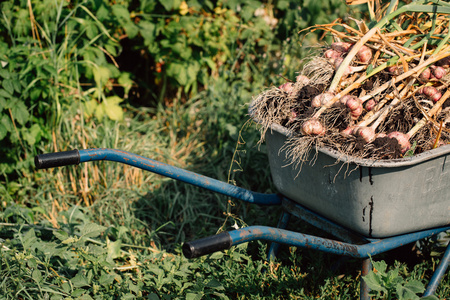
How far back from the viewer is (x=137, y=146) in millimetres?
2934

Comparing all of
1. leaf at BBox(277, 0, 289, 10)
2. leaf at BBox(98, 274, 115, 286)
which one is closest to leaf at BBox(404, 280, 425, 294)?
leaf at BBox(98, 274, 115, 286)

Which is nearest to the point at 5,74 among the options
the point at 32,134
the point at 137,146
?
the point at 32,134

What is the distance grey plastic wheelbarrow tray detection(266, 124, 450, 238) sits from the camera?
5.03 ft

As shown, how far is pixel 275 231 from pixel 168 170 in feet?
1.73

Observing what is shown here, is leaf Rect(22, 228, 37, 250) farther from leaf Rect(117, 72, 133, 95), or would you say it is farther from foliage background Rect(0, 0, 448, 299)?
leaf Rect(117, 72, 133, 95)

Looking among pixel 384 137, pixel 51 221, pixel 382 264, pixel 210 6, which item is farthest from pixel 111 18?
pixel 382 264

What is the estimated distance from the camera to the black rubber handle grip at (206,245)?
1.20m

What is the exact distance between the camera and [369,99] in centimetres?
172

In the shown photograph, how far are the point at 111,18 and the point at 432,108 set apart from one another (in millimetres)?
2067

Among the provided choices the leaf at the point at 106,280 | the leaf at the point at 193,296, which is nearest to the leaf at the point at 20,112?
the leaf at the point at 106,280

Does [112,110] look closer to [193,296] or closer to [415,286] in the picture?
[193,296]

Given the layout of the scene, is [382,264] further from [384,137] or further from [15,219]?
[15,219]

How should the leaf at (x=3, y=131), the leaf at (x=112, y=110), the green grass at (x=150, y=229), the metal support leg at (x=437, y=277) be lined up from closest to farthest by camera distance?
the metal support leg at (x=437, y=277) < the green grass at (x=150, y=229) < the leaf at (x=3, y=131) < the leaf at (x=112, y=110)

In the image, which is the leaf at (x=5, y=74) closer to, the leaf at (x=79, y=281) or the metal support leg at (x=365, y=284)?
the leaf at (x=79, y=281)
